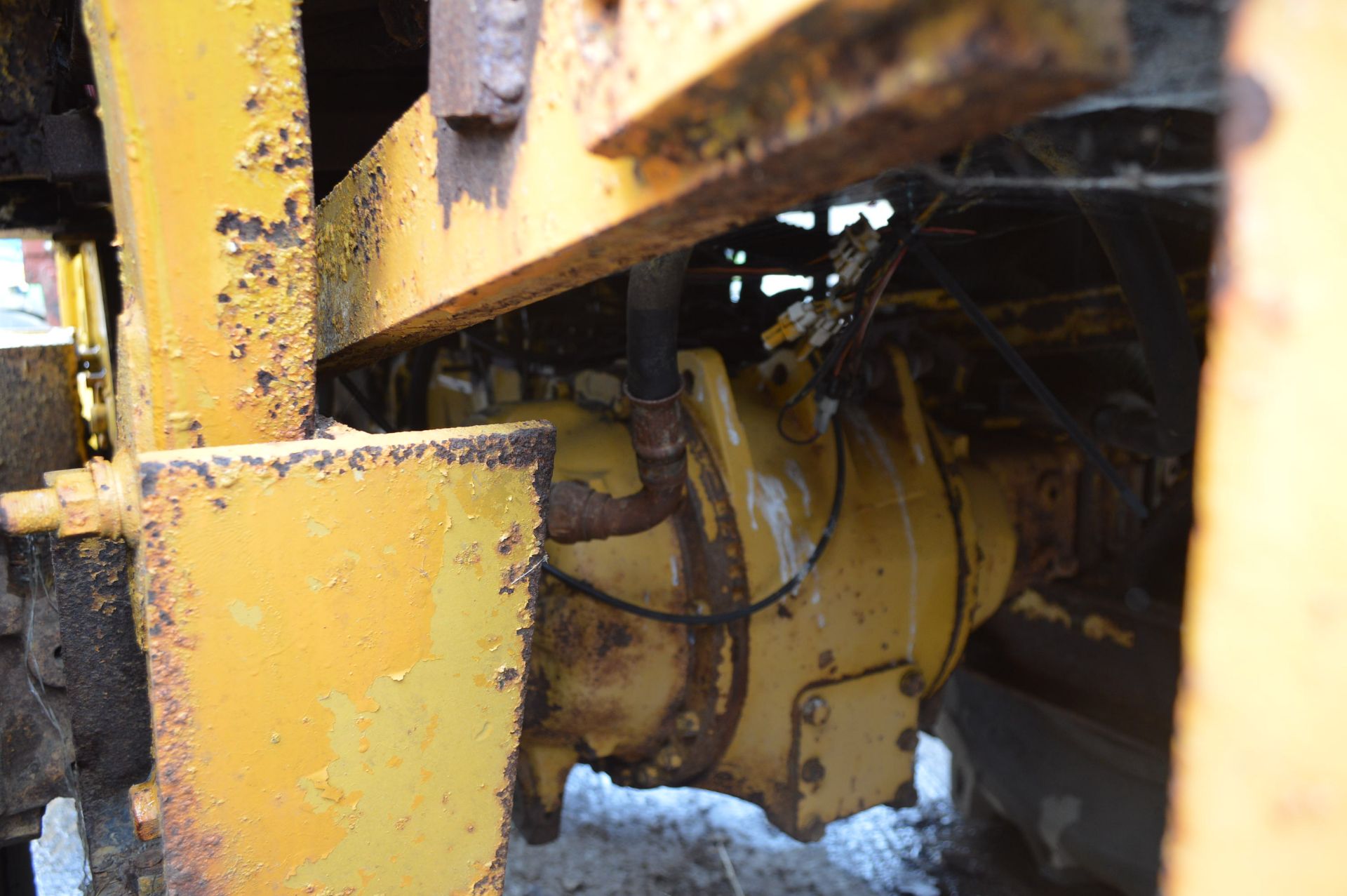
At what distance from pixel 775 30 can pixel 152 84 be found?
46cm

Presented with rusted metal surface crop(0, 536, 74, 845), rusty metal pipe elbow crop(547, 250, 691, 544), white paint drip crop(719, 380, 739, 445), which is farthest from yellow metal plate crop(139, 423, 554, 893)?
rusted metal surface crop(0, 536, 74, 845)

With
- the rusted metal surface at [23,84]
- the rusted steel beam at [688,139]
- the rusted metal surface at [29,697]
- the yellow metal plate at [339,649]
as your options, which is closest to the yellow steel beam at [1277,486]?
the rusted steel beam at [688,139]

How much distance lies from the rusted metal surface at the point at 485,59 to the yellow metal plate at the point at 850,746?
106 cm

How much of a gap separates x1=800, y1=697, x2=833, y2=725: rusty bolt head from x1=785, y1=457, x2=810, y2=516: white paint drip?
29 centimetres

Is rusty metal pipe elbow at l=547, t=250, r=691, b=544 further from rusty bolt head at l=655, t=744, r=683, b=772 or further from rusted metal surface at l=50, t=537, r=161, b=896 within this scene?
rusted metal surface at l=50, t=537, r=161, b=896

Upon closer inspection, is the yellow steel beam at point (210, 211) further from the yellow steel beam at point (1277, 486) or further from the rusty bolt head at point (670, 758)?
the rusty bolt head at point (670, 758)

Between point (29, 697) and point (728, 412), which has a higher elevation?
point (728, 412)

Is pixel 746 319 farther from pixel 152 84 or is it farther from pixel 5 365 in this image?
pixel 152 84

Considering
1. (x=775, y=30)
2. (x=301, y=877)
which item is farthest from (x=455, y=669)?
(x=775, y=30)

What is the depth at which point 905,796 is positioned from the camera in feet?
4.62

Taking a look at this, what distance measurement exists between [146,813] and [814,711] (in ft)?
2.97

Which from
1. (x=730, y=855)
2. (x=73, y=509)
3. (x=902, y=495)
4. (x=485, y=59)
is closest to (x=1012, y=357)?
(x=902, y=495)

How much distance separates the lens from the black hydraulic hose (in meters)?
0.94

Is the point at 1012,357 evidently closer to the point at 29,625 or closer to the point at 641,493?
the point at 641,493
